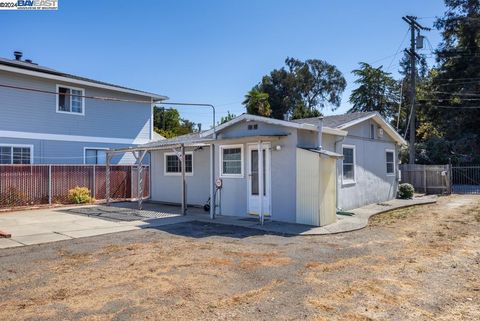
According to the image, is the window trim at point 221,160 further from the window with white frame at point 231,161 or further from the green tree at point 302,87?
the green tree at point 302,87

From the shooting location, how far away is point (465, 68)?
29.5 m

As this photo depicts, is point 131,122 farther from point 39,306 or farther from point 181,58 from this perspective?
point 39,306

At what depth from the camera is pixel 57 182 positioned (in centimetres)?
1605

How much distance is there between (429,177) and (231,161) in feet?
44.3

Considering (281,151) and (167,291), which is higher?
(281,151)

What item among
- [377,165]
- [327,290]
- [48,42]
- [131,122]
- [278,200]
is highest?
[48,42]

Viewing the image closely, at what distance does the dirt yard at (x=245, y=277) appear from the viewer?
4.43 meters

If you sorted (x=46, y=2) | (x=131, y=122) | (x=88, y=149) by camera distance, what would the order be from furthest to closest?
(x=131, y=122)
(x=88, y=149)
(x=46, y=2)

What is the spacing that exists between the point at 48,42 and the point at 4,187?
5.85m

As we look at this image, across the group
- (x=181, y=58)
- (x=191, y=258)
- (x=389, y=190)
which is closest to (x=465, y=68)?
(x=389, y=190)
